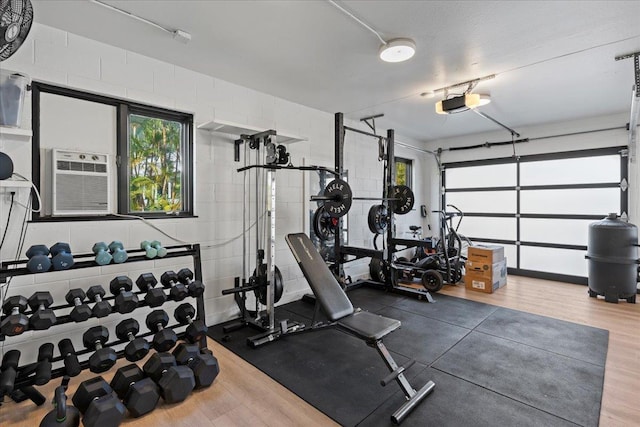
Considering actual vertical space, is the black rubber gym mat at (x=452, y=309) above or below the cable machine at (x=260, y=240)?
below

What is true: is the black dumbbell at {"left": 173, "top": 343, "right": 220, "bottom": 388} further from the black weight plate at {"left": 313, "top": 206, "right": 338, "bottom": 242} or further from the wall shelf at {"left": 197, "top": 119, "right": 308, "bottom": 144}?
the black weight plate at {"left": 313, "top": 206, "right": 338, "bottom": 242}

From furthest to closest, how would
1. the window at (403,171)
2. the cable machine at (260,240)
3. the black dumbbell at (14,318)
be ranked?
the window at (403,171) < the cable machine at (260,240) < the black dumbbell at (14,318)

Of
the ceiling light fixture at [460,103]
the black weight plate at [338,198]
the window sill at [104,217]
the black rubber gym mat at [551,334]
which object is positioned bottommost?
the black rubber gym mat at [551,334]

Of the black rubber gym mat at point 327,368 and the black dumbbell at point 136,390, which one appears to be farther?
the black rubber gym mat at point 327,368

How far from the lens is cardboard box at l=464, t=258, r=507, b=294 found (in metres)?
4.60

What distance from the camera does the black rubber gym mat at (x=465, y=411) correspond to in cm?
188

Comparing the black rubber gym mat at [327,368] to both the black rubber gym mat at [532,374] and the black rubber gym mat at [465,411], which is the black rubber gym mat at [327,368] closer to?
the black rubber gym mat at [465,411]

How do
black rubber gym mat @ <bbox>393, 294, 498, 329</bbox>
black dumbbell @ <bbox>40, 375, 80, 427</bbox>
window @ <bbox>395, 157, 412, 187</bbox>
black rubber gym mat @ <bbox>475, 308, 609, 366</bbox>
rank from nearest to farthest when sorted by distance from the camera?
black dumbbell @ <bbox>40, 375, 80, 427</bbox> < black rubber gym mat @ <bbox>475, 308, 609, 366</bbox> < black rubber gym mat @ <bbox>393, 294, 498, 329</bbox> < window @ <bbox>395, 157, 412, 187</bbox>

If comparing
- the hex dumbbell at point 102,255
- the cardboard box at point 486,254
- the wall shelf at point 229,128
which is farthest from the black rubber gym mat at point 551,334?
the hex dumbbell at point 102,255

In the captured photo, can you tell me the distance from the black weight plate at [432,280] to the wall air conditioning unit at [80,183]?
4121 mm

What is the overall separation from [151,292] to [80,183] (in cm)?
108

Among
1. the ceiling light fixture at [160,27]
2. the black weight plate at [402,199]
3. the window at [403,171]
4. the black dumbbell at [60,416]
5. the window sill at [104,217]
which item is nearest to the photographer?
the black dumbbell at [60,416]

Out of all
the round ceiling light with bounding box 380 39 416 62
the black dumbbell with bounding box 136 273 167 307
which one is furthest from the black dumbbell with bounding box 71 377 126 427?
the round ceiling light with bounding box 380 39 416 62

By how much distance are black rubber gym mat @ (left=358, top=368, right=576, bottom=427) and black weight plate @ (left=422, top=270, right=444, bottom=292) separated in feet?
8.00
